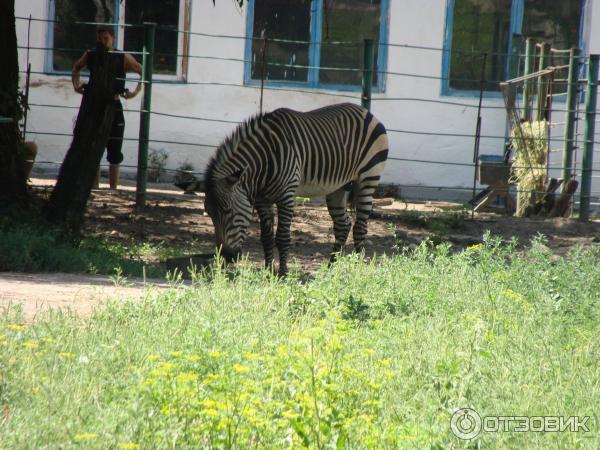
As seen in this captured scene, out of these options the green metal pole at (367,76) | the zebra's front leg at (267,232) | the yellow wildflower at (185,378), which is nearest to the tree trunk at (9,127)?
the zebra's front leg at (267,232)

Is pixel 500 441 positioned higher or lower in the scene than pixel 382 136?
lower

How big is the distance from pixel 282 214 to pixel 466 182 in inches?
272

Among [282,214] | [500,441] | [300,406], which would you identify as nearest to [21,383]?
[300,406]

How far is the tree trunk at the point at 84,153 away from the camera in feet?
33.2

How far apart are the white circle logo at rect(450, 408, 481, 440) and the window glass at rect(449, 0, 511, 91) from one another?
12.5m

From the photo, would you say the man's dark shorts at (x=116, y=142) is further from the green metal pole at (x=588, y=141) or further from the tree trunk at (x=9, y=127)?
the green metal pole at (x=588, y=141)

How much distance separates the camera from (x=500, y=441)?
169 inches

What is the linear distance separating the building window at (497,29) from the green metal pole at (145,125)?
17.7ft

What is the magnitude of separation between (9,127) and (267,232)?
2.75 metres

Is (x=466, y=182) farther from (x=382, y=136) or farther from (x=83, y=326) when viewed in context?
(x=83, y=326)

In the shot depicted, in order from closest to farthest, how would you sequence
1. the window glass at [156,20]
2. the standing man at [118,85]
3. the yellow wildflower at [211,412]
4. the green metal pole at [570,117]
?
the yellow wildflower at [211,412]
the standing man at [118,85]
the green metal pole at [570,117]
the window glass at [156,20]

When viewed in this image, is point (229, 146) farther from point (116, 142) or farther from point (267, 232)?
point (116, 142)

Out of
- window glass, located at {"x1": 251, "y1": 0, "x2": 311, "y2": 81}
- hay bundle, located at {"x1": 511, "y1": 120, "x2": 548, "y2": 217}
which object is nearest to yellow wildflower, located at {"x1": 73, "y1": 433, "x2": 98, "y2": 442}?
hay bundle, located at {"x1": 511, "y1": 120, "x2": 548, "y2": 217}

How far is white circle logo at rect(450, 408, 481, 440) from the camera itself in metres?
4.35
